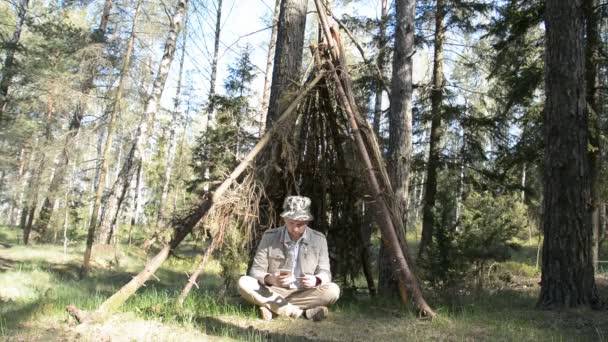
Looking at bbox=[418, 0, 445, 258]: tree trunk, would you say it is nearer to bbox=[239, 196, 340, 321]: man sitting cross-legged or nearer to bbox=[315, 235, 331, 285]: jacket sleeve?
bbox=[315, 235, 331, 285]: jacket sleeve

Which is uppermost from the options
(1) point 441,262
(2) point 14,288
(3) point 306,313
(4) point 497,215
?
(4) point 497,215

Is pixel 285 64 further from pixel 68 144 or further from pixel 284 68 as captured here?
pixel 68 144

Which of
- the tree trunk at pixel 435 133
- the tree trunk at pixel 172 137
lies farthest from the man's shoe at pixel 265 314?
the tree trunk at pixel 172 137

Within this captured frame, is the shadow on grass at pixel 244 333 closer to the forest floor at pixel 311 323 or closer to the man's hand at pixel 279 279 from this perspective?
the forest floor at pixel 311 323

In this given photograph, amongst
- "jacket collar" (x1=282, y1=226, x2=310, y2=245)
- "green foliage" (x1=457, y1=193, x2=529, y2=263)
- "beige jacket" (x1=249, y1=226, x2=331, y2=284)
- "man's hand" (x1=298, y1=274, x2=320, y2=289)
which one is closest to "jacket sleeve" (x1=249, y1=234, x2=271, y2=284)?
"beige jacket" (x1=249, y1=226, x2=331, y2=284)

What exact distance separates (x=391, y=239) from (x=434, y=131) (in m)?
7.85

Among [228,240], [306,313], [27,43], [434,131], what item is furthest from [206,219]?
[27,43]

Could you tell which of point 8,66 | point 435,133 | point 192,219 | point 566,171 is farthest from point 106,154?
point 566,171

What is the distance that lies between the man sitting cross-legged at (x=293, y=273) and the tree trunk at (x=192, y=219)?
0.68 m

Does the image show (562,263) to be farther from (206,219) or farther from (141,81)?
(141,81)

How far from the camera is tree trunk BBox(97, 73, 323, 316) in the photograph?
194 inches

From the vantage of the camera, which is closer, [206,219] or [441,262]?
[206,219]

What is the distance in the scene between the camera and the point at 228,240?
5.64 metres

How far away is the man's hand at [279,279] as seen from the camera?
196 inches
